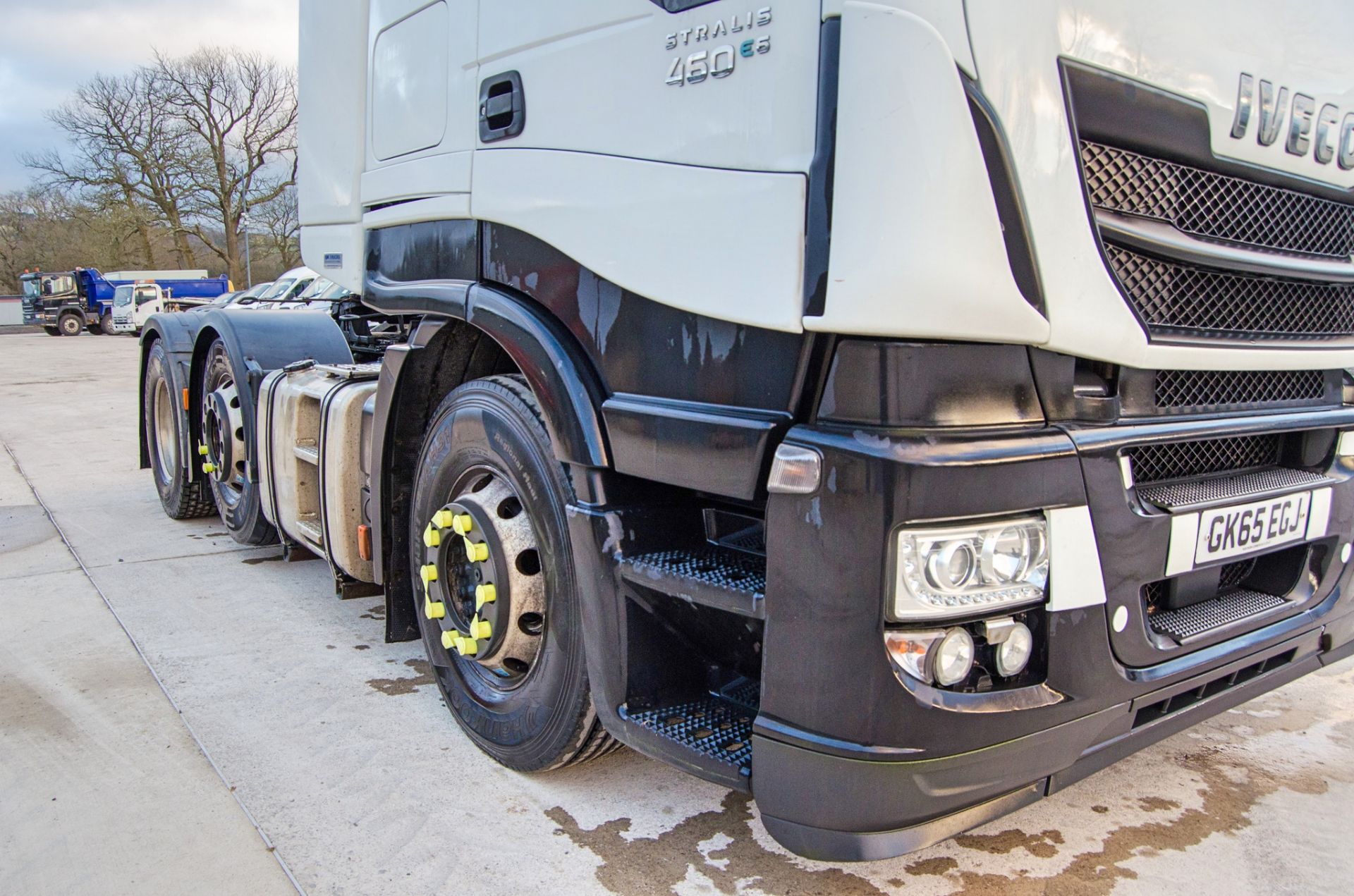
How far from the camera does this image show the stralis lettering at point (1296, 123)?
1966 millimetres

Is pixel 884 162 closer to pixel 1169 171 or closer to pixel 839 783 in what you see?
pixel 1169 171

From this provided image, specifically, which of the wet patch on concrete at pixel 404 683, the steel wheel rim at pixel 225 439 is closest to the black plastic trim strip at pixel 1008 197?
the wet patch on concrete at pixel 404 683

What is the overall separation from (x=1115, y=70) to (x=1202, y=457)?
0.87 metres

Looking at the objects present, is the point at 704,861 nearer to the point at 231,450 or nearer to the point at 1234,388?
the point at 1234,388

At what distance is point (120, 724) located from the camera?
3.25 meters

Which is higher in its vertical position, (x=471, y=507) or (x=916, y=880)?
(x=471, y=507)

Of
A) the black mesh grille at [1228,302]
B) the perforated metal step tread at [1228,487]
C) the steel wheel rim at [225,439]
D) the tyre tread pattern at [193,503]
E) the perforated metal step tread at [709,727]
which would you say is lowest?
the tyre tread pattern at [193,503]

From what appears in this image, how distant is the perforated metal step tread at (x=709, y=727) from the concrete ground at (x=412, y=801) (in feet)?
1.45

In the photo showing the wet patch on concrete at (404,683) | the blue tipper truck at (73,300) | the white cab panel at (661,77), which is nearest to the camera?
the white cab panel at (661,77)

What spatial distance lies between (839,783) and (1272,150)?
5.11 feet

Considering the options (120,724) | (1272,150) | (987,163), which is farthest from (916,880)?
(120,724)

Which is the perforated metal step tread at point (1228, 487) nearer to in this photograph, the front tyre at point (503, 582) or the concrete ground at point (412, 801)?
the concrete ground at point (412, 801)

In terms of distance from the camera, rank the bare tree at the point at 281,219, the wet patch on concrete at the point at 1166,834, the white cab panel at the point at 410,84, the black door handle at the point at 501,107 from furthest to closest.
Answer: the bare tree at the point at 281,219
the white cab panel at the point at 410,84
the black door handle at the point at 501,107
the wet patch on concrete at the point at 1166,834

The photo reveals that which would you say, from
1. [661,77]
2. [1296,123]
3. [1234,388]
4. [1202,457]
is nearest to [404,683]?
[661,77]
